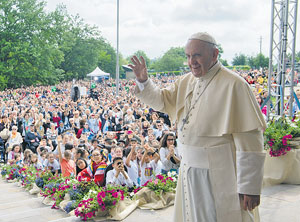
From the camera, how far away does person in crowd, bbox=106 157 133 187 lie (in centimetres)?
517

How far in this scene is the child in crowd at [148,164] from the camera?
18.9ft

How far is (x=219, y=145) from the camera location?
7.01ft

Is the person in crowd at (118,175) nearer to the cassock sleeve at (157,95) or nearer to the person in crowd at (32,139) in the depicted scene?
the cassock sleeve at (157,95)

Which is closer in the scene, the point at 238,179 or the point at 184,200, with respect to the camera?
the point at 238,179

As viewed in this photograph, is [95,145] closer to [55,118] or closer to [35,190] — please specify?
[35,190]

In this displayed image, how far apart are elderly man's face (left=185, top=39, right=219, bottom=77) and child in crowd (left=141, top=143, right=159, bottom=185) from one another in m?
3.67

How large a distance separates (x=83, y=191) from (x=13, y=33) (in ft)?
110

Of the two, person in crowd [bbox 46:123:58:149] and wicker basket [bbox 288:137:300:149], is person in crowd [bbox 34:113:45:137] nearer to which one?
person in crowd [bbox 46:123:58:149]

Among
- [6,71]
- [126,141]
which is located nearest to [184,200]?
[126,141]

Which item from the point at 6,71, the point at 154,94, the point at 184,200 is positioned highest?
the point at 6,71

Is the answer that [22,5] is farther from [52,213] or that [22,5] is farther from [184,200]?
[184,200]

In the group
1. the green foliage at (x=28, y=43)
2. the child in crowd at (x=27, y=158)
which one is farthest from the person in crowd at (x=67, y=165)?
the green foliage at (x=28, y=43)

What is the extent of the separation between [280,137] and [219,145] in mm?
3209

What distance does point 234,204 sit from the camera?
2.11 metres
